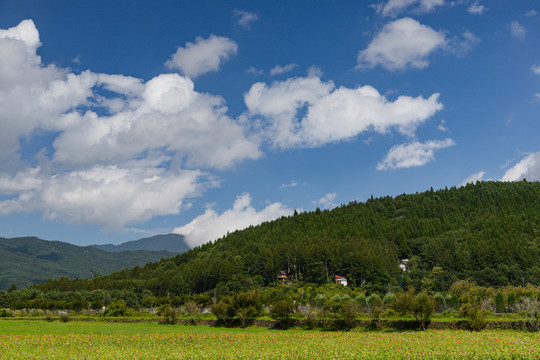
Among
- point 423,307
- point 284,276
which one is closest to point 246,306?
point 423,307

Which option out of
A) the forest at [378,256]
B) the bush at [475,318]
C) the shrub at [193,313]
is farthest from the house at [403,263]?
the bush at [475,318]

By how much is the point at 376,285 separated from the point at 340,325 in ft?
223

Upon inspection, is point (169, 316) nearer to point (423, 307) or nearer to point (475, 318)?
point (423, 307)

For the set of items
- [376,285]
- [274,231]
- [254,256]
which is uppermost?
[274,231]

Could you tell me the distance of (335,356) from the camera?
19250 mm

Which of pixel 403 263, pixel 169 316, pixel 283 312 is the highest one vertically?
pixel 403 263

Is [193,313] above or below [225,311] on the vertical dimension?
below

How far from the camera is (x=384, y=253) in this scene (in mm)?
127938

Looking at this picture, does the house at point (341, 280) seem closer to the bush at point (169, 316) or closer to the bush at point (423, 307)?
the bush at point (169, 316)

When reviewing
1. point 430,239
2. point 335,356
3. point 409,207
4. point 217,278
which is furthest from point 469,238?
point 335,356

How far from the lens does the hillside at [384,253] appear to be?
111 meters

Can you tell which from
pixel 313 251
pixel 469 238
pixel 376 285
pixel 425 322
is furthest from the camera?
pixel 469 238

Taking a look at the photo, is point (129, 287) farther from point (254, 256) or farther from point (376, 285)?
point (376, 285)

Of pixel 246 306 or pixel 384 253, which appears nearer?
pixel 246 306
